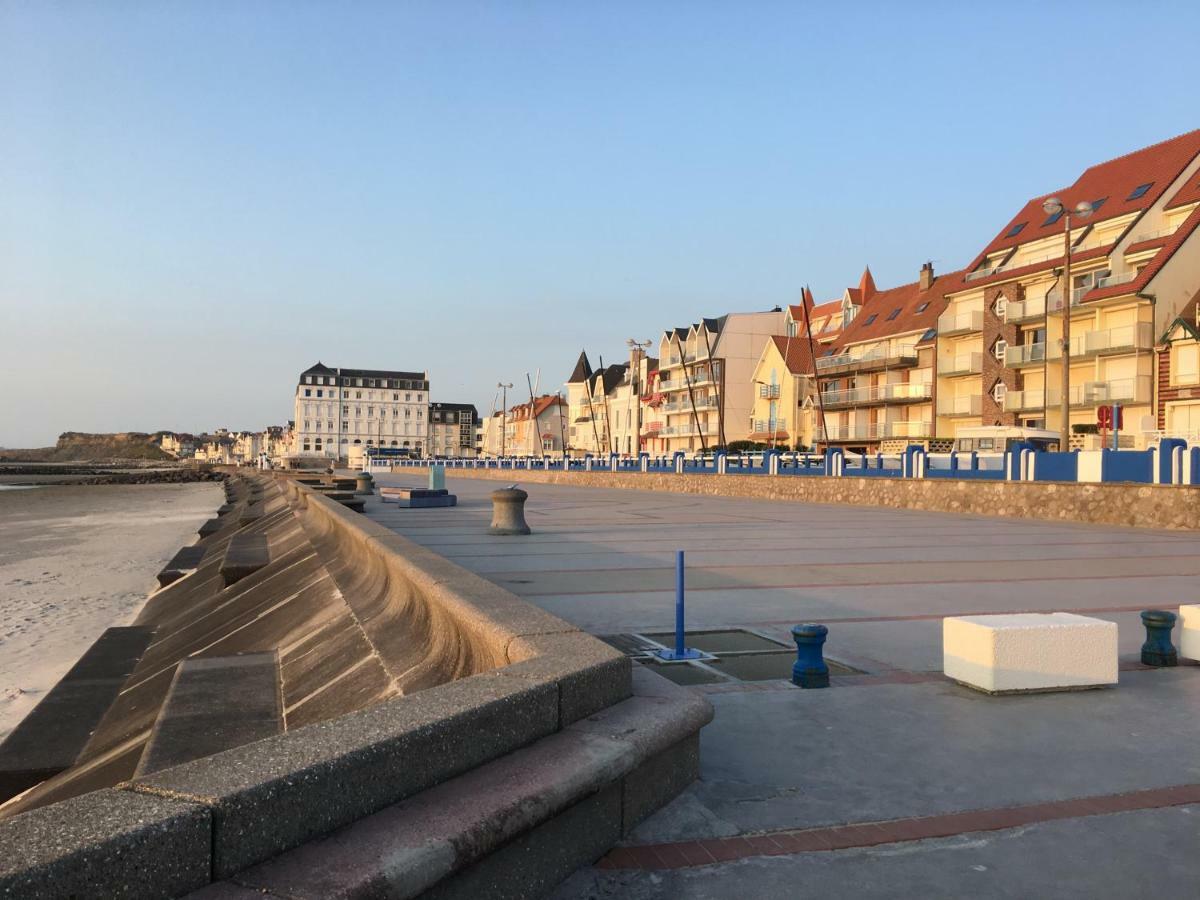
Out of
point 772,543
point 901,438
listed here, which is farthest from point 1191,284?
point 772,543

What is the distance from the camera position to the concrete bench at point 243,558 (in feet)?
53.4

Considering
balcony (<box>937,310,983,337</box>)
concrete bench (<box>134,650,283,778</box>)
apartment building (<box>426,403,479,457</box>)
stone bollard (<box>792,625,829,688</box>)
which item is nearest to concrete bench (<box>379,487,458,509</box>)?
concrete bench (<box>134,650,283,778</box>)

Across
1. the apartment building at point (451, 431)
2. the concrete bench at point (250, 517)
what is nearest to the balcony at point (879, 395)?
the concrete bench at point (250, 517)

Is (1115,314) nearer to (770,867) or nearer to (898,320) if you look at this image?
(898,320)

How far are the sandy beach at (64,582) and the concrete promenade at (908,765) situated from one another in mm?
7136

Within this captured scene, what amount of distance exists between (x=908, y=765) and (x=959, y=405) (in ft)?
149

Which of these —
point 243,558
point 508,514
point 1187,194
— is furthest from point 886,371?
point 243,558

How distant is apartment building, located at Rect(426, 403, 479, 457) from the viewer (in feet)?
572

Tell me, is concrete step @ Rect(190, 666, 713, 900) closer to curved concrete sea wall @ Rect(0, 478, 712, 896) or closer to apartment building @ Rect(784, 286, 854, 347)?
curved concrete sea wall @ Rect(0, 478, 712, 896)

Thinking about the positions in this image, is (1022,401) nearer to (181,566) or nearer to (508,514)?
(508,514)

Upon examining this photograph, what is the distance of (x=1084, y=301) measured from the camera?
37750mm

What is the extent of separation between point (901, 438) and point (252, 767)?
50762 millimetres

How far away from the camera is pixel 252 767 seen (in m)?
2.66

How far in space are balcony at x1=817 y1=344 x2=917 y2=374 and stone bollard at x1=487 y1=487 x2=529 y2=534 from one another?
37.9m
